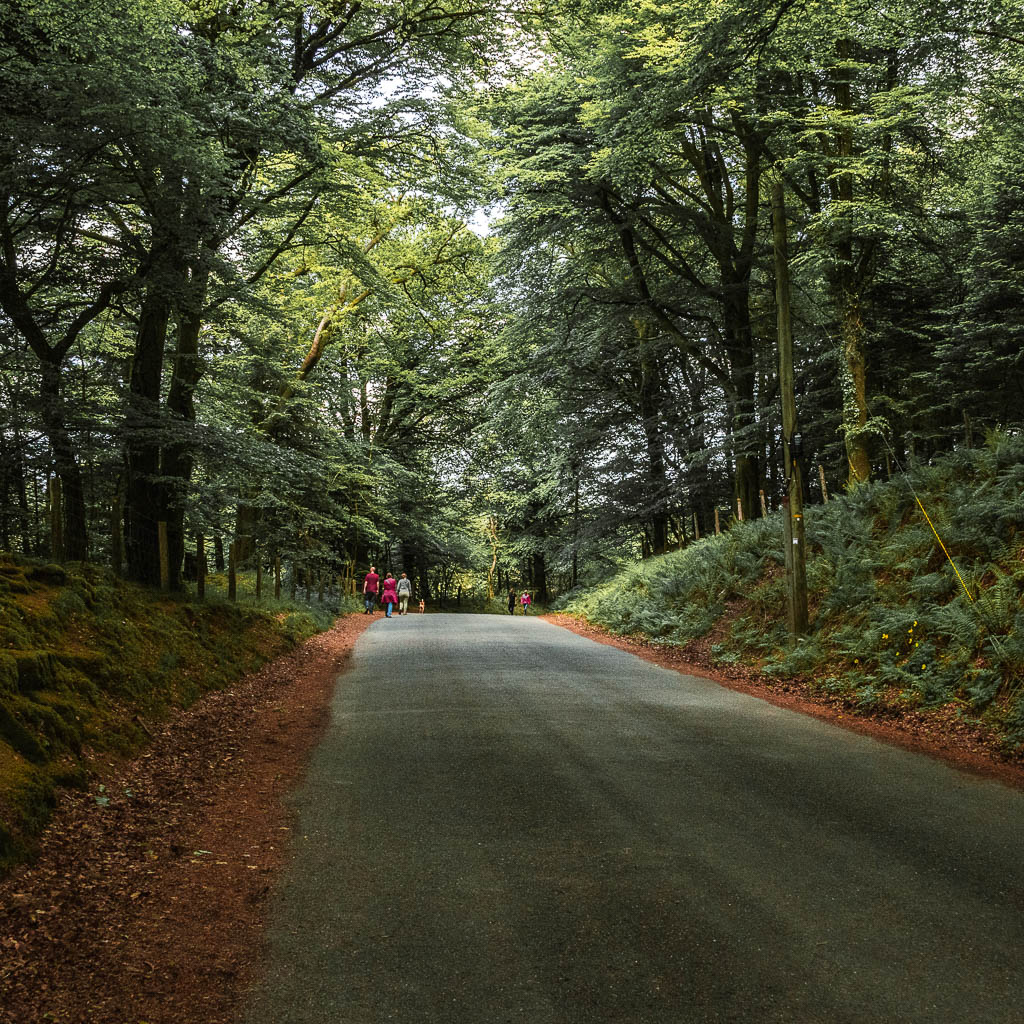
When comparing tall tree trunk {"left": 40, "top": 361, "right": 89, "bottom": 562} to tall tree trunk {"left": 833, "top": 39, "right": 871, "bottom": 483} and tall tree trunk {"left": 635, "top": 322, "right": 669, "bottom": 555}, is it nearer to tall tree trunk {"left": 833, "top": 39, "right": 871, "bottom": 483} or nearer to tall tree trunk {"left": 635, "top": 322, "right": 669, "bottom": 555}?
tall tree trunk {"left": 833, "top": 39, "right": 871, "bottom": 483}

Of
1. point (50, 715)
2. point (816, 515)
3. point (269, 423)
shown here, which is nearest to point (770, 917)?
point (50, 715)

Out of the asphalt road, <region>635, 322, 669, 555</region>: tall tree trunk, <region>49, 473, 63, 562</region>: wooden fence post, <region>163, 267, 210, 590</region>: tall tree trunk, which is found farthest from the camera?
<region>635, 322, 669, 555</region>: tall tree trunk

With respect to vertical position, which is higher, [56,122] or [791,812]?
[56,122]

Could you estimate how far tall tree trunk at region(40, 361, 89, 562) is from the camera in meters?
8.73

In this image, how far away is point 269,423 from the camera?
20969 millimetres

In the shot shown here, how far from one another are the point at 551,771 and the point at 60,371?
759 cm

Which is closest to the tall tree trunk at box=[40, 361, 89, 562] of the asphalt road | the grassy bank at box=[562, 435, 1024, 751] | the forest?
the forest

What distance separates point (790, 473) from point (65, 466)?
9.96 m

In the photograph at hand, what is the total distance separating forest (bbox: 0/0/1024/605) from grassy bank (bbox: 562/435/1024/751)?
74 cm

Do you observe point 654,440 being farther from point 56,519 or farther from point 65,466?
point 56,519

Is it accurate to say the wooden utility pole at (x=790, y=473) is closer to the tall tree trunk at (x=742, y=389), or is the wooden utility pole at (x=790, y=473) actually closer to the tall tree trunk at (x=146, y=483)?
the tall tree trunk at (x=742, y=389)

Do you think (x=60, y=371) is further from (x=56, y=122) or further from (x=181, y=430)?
(x=56, y=122)

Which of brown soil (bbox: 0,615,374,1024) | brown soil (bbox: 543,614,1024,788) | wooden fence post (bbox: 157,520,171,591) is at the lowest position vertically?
brown soil (bbox: 543,614,1024,788)

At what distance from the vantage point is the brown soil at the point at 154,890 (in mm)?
3109
